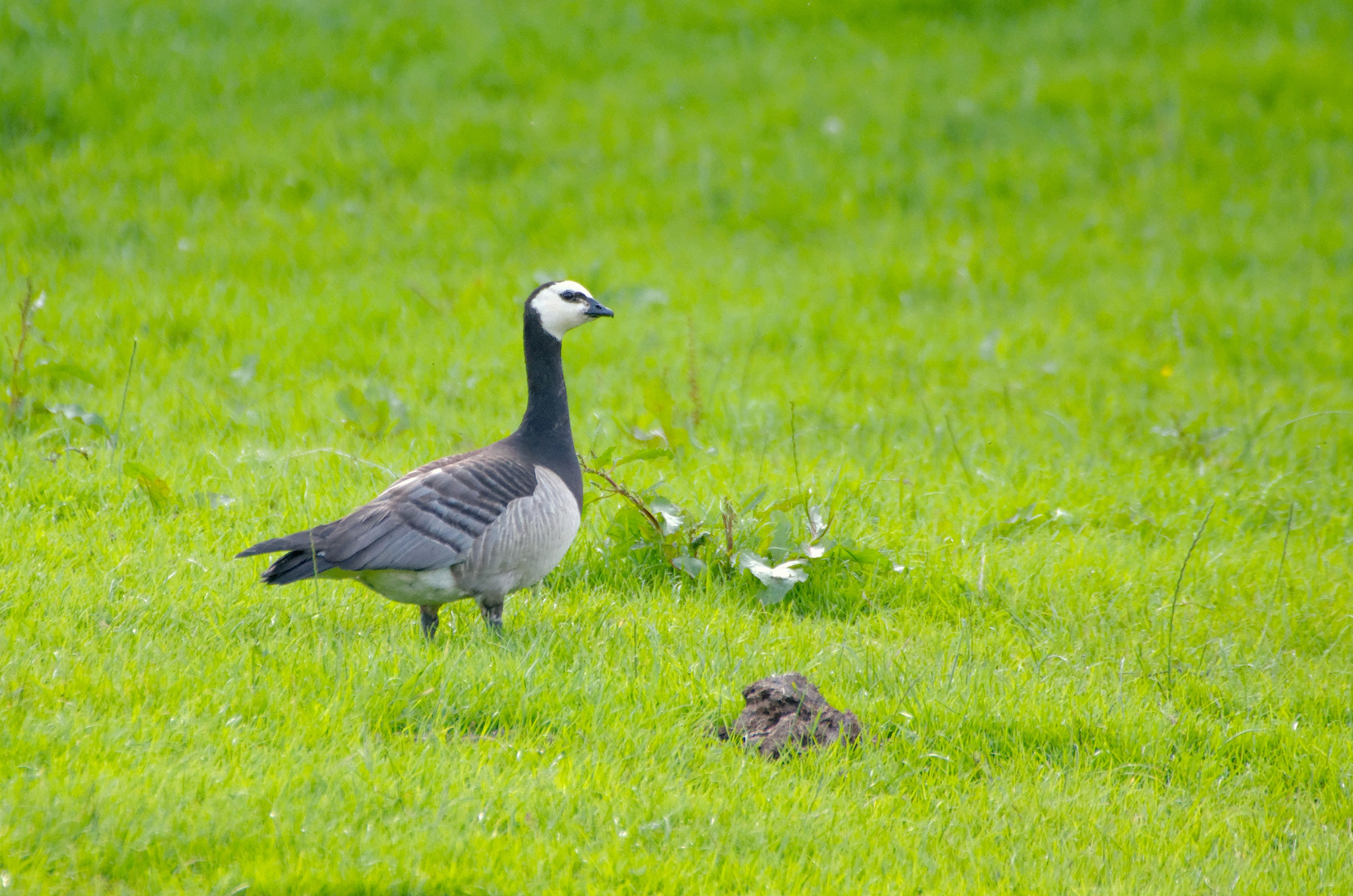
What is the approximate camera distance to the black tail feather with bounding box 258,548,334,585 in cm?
464

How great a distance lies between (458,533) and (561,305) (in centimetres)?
139

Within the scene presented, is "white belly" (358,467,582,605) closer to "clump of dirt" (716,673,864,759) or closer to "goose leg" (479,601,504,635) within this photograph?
"goose leg" (479,601,504,635)

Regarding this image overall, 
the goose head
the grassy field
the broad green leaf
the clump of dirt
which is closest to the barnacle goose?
the grassy field

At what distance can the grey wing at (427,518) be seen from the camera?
471cm

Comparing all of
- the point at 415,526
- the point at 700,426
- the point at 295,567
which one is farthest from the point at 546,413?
the point at 700,426

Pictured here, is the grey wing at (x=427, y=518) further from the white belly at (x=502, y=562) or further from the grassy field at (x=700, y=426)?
the grassy field at (x=700, y=426)

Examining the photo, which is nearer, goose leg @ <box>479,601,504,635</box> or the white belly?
the white belly

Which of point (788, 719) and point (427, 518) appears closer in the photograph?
point (788, 719)

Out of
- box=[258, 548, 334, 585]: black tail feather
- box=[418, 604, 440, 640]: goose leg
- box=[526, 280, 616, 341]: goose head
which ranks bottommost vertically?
box=[418, 604, 440, 640]: goose leg

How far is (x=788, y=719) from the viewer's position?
443cm

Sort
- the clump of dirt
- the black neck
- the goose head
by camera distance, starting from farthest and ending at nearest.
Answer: the goose head < the black neck < the clump of dirt

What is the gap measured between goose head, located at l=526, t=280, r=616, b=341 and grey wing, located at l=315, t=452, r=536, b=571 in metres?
0.84

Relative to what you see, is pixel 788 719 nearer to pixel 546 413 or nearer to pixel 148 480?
pixel 546 413

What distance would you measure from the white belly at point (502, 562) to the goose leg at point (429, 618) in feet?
0.43
